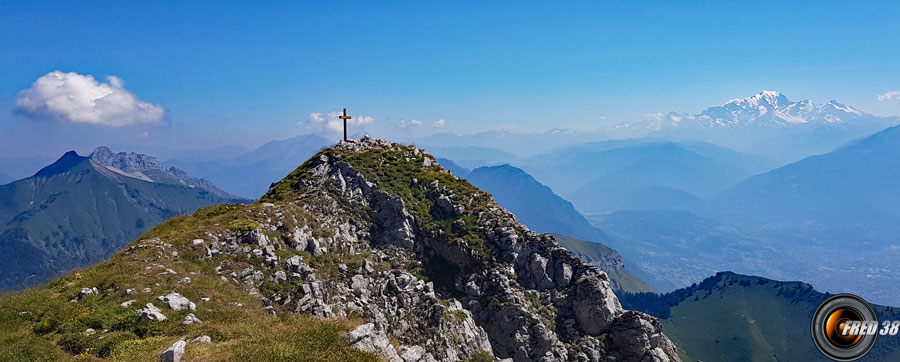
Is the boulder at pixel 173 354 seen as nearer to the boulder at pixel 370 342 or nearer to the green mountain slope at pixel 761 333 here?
the boulder at pixel 370 342

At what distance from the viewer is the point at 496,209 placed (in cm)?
4531

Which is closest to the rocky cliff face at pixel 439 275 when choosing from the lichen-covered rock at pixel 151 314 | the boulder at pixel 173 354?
the lichen-covered rock at pixel 151 314

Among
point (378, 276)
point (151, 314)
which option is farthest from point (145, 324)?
point (378, 276)

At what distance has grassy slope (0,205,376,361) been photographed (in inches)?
630

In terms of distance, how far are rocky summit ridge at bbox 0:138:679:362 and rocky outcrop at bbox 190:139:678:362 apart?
0.36ft

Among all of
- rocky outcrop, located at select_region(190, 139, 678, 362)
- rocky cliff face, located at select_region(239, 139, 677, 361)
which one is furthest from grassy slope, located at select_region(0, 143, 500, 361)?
rocky cliff face, located at select_region(239, 139, 677, 361)

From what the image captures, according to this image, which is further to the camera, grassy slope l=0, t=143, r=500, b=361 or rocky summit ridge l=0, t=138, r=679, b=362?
rocky summit ridge l=0, t=138, r=679, b=362

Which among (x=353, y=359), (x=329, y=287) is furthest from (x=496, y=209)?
(x=353, y=359)

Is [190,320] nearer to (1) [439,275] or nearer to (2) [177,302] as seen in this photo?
(2) [177,302]

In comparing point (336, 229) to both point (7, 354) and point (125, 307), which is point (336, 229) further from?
point (7, 354)

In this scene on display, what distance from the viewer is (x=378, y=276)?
36.4 m

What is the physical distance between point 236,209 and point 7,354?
2360 centimetres

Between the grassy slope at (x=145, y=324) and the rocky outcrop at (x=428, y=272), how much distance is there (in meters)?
4.19

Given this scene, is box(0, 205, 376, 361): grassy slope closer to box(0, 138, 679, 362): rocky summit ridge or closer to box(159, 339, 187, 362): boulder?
box(0, 138, 679, 362): rocky summit ridge
